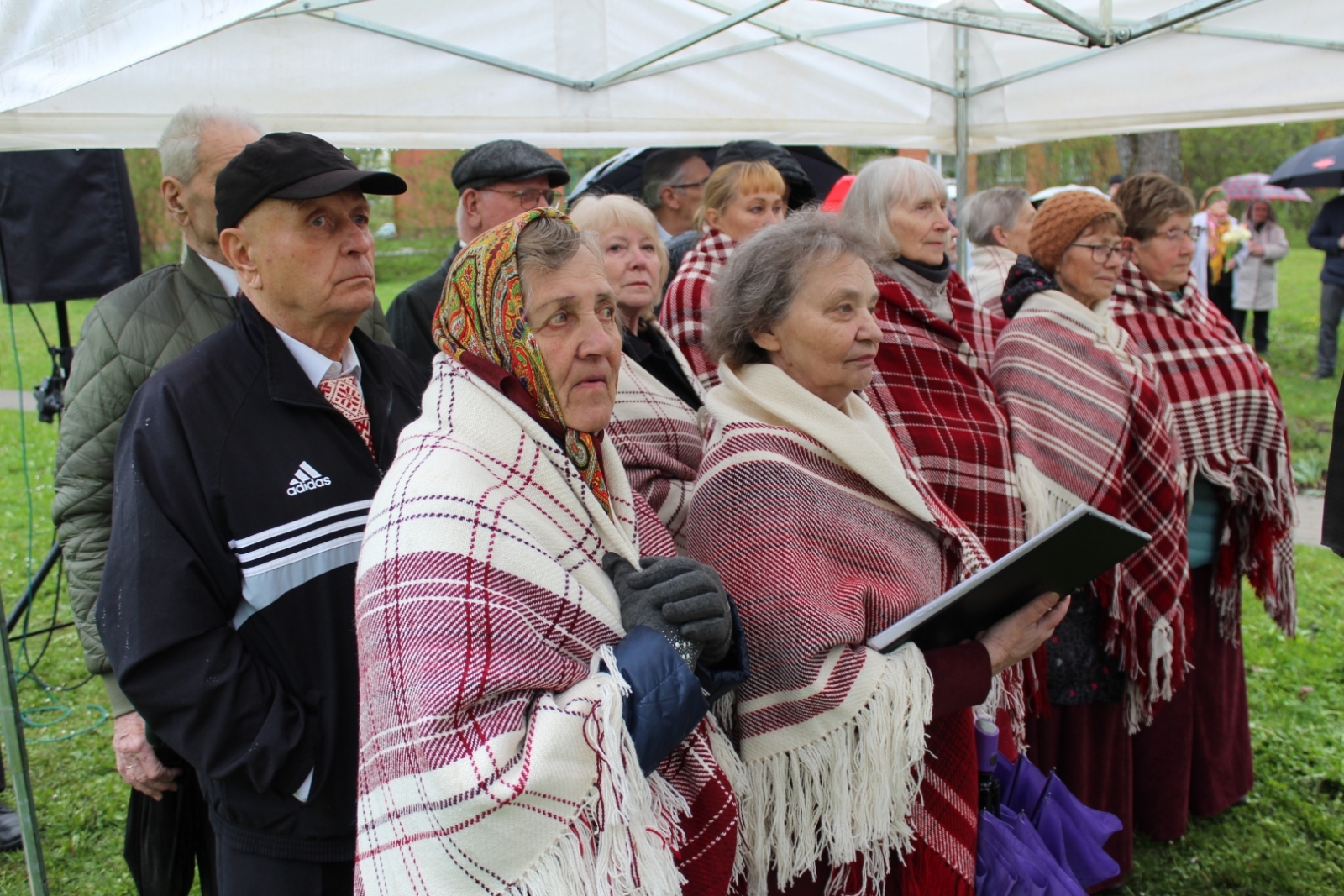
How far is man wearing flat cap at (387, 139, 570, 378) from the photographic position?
335 centimetres

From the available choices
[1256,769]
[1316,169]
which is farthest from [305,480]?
[1316,169]

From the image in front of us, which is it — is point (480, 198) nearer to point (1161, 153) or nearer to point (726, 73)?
point (726, 73)

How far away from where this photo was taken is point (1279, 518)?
11.5 ft

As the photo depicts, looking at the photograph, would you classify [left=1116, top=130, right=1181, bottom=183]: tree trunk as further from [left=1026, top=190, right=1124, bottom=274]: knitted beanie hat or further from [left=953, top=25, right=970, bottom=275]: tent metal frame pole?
[left=1026, top=190, right=1124, bottom=274]: knitted beanie hat

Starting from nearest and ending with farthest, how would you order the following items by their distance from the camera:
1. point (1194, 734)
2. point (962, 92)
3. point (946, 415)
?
point (946, 415) < point (1194, 734) < point (962, 92)

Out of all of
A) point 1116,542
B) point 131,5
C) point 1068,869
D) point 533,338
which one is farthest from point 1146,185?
point 131,5

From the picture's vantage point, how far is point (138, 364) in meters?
2.29

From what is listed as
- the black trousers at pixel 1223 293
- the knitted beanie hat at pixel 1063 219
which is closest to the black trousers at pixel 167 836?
the knitted beanie hat at pixel 1063 219

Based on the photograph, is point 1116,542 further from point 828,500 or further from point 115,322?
point 115,322

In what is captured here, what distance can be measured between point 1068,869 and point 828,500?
1.06m

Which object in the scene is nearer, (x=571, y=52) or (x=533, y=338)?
(x=533, y=338)

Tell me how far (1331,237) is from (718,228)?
999 centimetres

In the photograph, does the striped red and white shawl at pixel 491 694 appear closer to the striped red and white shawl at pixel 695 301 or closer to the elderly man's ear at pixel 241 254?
the elderly man's ear at pixel 241 254

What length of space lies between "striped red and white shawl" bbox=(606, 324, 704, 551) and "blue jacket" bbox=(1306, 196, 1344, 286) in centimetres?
1057
